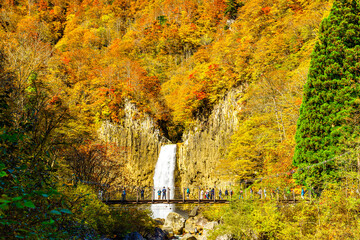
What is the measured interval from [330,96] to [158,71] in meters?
32.0

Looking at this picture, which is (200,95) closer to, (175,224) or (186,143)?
(186,143)

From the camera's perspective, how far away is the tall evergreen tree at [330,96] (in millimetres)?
12062

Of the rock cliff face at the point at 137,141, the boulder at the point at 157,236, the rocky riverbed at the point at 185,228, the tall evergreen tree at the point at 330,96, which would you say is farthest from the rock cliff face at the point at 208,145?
the tall evergreen tree at the point at 330,96

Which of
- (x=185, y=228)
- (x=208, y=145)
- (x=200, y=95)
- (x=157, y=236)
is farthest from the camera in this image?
(x=200, y=95)

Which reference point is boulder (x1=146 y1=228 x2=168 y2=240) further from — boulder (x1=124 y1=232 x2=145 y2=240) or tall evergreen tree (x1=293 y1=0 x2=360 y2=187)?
tall evergreen tree (x1=293 y1=0 x2=360 y2=187)

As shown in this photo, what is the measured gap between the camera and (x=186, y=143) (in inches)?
1244

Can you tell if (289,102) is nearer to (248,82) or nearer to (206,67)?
(248,82)

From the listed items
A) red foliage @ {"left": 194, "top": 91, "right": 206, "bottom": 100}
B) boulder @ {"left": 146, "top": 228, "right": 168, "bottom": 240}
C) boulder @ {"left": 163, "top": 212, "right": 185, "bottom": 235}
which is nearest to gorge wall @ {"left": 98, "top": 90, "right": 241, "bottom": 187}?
red foliage @ {"left": 194, "top": 91, "right": 206, "bottom": 100}

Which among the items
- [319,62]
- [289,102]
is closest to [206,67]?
[289,102]

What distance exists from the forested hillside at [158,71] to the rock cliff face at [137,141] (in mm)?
939

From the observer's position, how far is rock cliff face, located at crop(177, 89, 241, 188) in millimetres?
27703

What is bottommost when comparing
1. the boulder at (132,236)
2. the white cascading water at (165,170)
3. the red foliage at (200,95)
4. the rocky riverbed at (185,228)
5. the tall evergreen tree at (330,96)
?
the rocky riverbed at (185,228)

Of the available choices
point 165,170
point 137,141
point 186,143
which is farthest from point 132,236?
point 137,141

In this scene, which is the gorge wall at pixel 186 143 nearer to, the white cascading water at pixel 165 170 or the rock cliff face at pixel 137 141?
the rock cliff face at pixel 137 141
